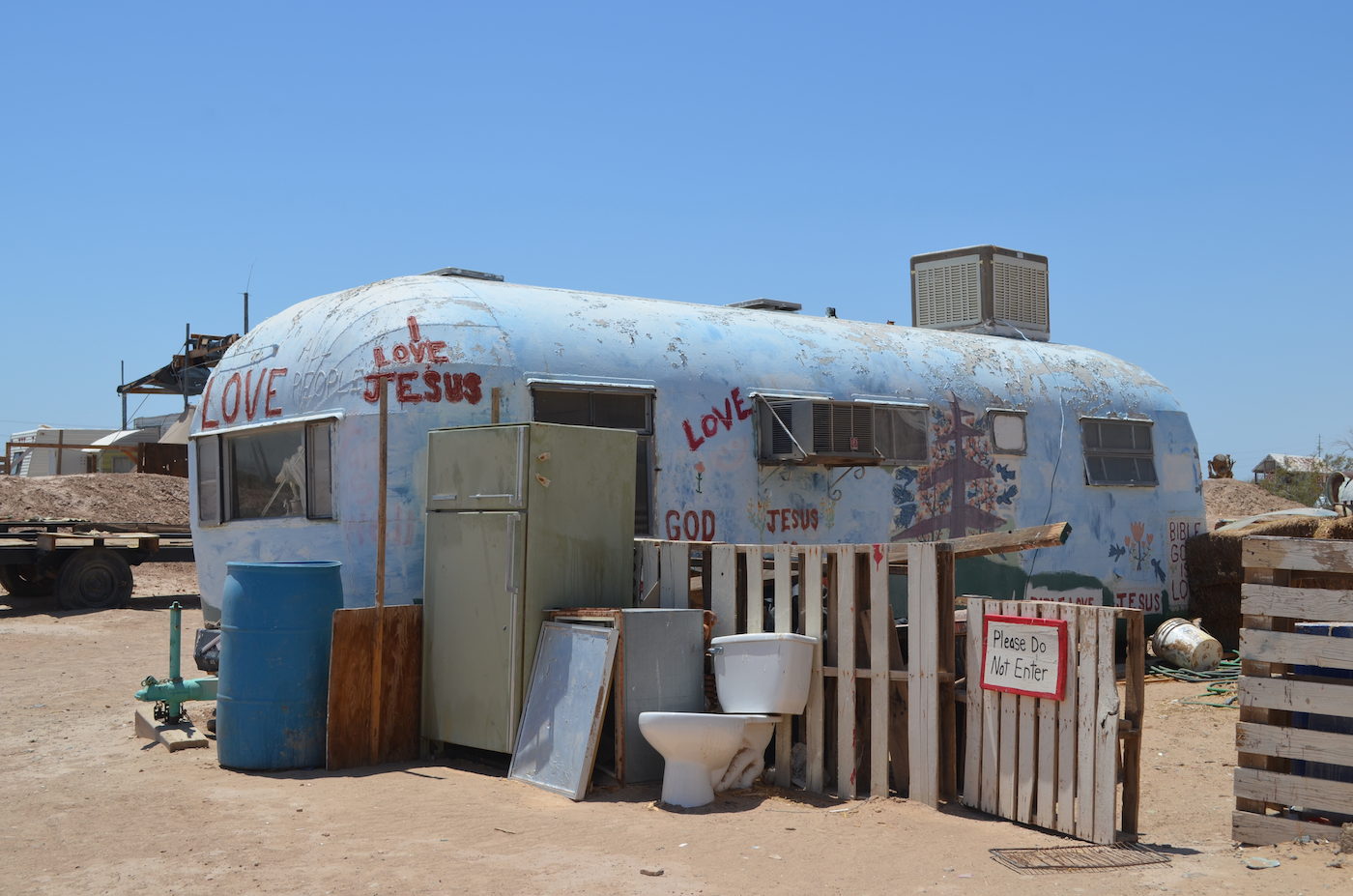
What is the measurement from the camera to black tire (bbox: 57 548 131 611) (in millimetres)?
16234

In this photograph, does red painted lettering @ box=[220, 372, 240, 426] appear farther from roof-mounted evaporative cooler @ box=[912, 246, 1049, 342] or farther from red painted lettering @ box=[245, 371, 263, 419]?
roof-mounted evaporative cooler @ box=[912, 246, 1049, 342]

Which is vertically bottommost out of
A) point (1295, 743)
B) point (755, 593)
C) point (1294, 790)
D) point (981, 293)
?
point (1294, 790)

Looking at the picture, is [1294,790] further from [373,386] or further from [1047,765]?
[373,386]

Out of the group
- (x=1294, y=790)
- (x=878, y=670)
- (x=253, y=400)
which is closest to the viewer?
(x=1294, y=790)

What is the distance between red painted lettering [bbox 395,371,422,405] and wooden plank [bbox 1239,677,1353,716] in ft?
17.1

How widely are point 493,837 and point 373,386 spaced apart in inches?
142

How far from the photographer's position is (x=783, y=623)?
22.0 feet

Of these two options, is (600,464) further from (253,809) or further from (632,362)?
(253,809)

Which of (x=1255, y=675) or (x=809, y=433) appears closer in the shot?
(x=1255, y=675)

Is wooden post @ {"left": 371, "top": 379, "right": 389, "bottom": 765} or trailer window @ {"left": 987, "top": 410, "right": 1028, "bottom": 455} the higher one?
trailer window @ {"left": 987, "top": 410, "right": 1028, "bottom": 455}

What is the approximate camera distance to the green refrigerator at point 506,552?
697cm

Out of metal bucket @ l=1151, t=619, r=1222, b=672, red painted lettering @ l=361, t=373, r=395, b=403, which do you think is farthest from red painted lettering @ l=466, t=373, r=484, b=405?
metal bucket @ l=1151, t=619, r=1222, b=672

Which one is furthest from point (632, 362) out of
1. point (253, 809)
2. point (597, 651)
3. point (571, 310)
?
point (253, 809)

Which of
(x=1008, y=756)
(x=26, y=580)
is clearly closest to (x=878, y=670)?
(x=1008, y=756)
